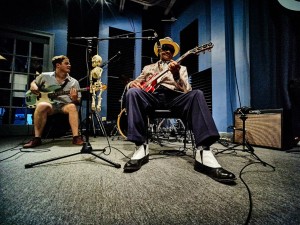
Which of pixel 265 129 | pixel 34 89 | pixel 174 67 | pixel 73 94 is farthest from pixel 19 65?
pixel 265 129

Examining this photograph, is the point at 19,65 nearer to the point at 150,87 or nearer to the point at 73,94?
the point at 73,94

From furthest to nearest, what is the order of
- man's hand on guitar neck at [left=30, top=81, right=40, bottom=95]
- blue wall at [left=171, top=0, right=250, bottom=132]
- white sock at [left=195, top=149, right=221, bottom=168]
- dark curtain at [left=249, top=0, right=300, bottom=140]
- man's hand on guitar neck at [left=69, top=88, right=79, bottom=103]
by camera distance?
blue wall at [left=171, top=0, right=250, bottom=132]
dark curtain at [left=249, top=0, right=300, bottom=140]
man's hand on guitar neck at [left=30, top=81, right=40, bottom=95]
man's hand on guitar neck at [left=69, top=88, right=79, bottom=103]
white sock at [left=195, top=149, right=221, bottom=168]

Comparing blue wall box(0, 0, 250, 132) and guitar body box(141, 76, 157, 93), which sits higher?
blue wall box(0, 0, 250, 132)

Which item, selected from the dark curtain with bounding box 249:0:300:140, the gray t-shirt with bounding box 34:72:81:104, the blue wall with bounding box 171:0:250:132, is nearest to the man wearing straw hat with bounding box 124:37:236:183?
the gray t-shirt with bounding box 34:72:81:104

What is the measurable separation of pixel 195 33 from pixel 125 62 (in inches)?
90.0

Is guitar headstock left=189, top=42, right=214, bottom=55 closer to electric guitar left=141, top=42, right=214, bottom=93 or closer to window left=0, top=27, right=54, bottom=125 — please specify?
electric guitar left=141, top=42, right=214, bottom=93

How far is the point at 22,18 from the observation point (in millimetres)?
4383

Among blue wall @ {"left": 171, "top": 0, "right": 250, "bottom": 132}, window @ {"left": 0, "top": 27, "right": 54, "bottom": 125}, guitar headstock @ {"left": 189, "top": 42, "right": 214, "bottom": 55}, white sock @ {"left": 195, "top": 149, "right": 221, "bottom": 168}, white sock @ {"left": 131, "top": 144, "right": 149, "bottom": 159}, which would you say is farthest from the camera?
window @ {"left": 0, "top": 27, "right": 54, "bottom": 125}

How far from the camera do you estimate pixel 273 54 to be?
3.09m

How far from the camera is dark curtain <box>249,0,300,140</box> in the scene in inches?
116

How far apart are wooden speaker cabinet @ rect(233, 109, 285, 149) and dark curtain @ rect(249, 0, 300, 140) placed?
0.53 meters

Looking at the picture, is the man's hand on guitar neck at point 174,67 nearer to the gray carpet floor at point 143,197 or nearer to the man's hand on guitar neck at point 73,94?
the gray carpet floor at point 143,197

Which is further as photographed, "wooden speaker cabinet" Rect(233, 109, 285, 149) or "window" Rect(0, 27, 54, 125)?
"window" Rect(0, 27, 54, 125)

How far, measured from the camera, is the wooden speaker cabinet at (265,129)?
2.45 meters
